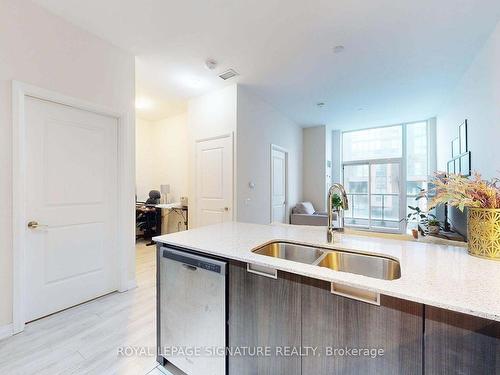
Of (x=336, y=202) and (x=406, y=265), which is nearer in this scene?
(x=406, y=265)

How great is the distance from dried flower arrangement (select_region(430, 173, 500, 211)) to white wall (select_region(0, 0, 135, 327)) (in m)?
2.88

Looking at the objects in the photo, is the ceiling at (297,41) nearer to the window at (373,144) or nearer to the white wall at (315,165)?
the white wall at (315,165)

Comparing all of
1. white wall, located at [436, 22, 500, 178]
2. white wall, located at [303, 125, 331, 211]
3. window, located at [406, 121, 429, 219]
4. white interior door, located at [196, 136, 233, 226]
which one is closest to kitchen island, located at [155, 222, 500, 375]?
white wall, located at [436, 22, 500, 178]

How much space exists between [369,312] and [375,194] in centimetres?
625

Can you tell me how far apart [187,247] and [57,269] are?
176 centimetres

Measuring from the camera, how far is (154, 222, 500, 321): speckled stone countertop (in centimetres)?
76

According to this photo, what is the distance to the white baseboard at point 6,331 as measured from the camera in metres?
1.82

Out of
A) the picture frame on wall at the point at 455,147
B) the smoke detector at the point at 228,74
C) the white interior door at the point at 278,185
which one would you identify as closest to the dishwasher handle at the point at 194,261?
the smoke detector at the point at 228,74

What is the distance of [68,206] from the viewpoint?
2312 mm

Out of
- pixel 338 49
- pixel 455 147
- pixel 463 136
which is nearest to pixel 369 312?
pixel 338 49

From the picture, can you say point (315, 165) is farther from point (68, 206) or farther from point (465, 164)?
point (68, 206)

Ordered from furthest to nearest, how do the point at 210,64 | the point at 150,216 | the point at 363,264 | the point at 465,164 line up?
the point at 150,216 → the point at 465,164 → the point at 210,64 → the point at 363,264

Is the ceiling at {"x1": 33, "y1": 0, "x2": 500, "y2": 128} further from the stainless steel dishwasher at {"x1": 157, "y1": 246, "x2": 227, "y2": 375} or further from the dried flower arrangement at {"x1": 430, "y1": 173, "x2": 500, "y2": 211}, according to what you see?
the stainless steel dishwasher at {"x1": 157, "y1": 246, "x2": 227, "y2": 375}

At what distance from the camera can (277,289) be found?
3.66ft
